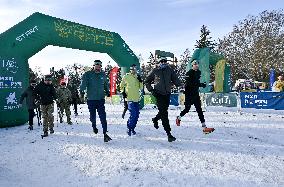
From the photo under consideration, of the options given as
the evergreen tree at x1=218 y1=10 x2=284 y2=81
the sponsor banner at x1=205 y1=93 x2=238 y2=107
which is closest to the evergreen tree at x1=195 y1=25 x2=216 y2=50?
the evergreen tree at x1=218 y1=10 x2=284 y2=81

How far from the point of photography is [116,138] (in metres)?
8.77

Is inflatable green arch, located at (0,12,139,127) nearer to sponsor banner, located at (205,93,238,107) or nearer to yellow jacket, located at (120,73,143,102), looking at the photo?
yellow jacket, located at (120,73,143,102)

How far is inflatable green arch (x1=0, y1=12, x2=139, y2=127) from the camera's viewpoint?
13.1 m

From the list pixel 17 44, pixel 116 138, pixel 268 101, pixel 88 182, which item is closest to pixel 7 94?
pixel 17 44

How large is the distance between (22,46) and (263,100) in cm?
1097

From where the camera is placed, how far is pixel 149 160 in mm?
6090

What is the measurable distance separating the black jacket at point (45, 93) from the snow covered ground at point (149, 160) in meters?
1.18

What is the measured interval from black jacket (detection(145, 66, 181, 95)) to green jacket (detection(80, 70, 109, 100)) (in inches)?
50.0

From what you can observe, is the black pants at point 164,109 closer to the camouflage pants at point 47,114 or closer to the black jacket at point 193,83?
the black jacket at point 193,83

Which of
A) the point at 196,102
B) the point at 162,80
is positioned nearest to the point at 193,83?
the point at 196,102

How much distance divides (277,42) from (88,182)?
46.2 metres

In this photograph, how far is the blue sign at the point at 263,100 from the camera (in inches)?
631

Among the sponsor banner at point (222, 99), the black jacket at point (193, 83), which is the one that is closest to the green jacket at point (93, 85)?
the black jacket at point (193, 83)

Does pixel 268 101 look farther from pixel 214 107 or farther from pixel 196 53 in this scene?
pixel 196 53
